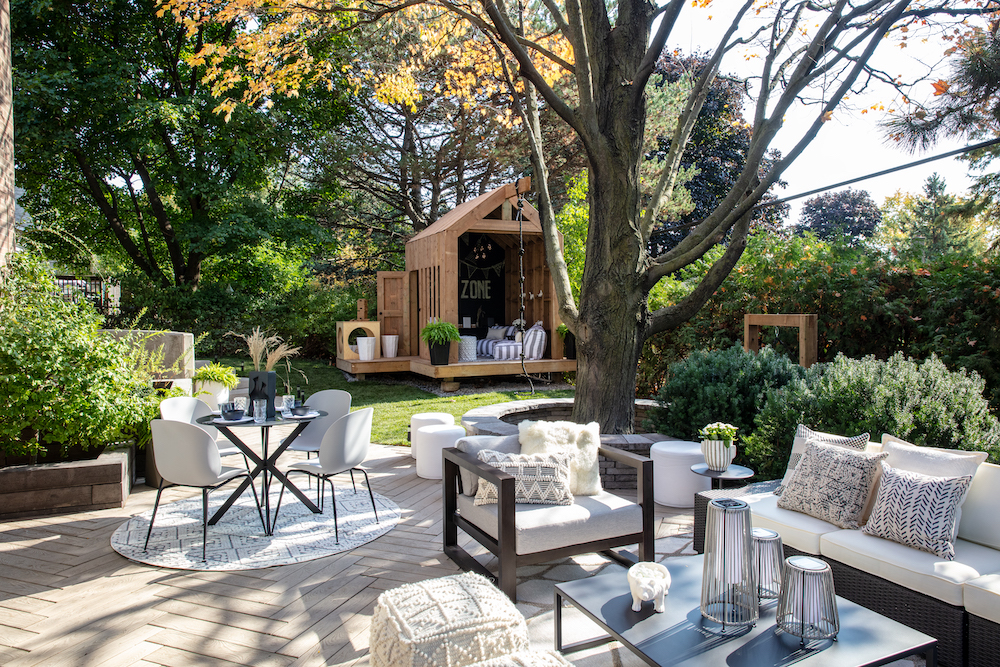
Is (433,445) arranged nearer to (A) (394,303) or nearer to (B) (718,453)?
(B) (718,453)

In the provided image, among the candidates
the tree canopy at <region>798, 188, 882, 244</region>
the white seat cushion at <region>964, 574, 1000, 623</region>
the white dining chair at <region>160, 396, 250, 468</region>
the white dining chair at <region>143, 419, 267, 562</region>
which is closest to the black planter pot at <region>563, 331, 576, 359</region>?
the white dining chair at <region>160, 396, 250, 468</region>

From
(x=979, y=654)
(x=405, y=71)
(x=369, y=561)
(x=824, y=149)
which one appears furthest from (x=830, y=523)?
(x=405, y=71)

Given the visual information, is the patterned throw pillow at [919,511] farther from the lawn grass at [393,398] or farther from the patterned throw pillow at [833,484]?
the lawn grass at [393,398]

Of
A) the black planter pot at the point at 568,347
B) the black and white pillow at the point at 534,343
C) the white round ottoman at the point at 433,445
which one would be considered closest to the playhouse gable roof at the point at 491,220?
the black and white pillow at the point at 534,343

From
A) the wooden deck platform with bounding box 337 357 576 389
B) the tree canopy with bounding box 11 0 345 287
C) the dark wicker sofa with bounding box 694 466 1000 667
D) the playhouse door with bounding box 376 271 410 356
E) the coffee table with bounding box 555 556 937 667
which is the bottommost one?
the dark wicker sofa with bounding box 694 466 1000 667

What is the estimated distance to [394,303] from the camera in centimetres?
1131

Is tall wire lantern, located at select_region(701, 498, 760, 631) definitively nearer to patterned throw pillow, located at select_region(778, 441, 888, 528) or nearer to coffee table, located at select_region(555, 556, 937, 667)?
coffee table, located at select_region(555, 556, 937, 667)

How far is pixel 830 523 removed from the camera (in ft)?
9.46

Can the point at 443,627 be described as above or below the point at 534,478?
below

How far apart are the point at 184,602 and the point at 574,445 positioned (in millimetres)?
2049

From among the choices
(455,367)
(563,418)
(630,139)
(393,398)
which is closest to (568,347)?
(455,367)

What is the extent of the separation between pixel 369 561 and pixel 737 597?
2086 millimetres

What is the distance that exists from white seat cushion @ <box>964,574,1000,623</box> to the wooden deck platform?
7.19 m

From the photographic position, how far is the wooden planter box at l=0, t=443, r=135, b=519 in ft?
13.8
